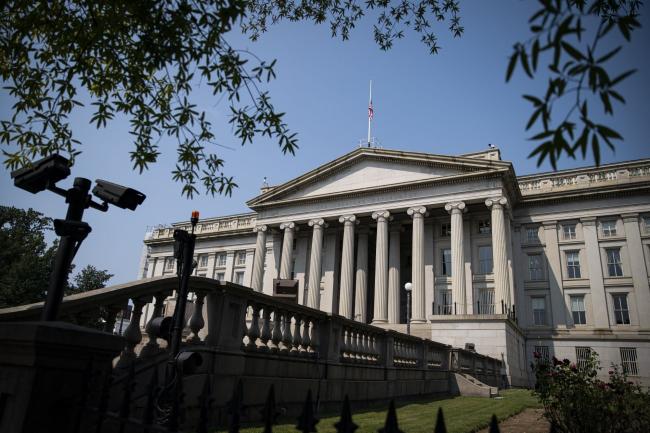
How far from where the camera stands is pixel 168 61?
6.08 m

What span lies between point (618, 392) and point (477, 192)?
3096 centimetres

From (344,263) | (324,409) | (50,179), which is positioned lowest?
(324,409)

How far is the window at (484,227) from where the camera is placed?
40062 millimetres

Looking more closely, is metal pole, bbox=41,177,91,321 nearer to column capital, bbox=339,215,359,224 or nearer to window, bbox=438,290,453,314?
column capital, bbox=339,215,359,224

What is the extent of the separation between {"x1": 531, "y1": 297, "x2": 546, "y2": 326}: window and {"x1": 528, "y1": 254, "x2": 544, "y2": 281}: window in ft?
6.45

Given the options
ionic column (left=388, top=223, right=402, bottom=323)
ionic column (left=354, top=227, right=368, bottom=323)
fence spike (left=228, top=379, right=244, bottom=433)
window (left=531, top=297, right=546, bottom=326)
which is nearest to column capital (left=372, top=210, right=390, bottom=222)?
ionic column (left=388, top=223, right=402, bottom=323)

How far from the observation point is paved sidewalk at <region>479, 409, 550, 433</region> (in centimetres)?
915

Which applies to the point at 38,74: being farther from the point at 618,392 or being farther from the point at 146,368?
the point at 618,392

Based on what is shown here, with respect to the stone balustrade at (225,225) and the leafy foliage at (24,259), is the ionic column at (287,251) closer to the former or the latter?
the stone balustrade at (225,225)

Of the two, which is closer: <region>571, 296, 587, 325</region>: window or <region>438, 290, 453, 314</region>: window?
<region>571, 296, 587, 325</region>: window

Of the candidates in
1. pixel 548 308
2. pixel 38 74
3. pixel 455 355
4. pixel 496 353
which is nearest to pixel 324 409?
pixel 38 74

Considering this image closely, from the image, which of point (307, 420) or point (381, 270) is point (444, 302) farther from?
point (307, 420)

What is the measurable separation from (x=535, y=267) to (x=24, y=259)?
51559 millimetres

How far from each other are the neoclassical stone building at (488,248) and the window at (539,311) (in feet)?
0.27
